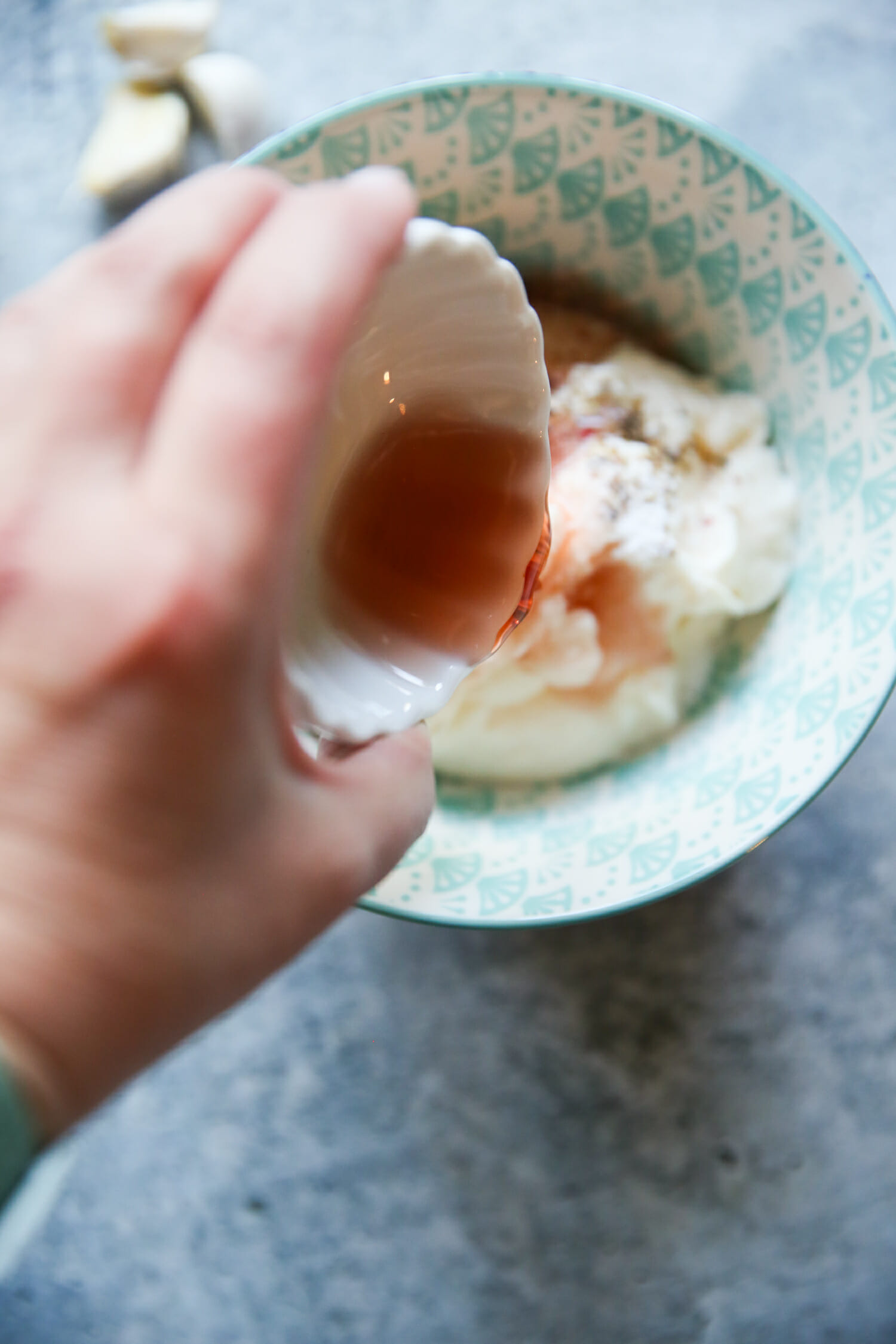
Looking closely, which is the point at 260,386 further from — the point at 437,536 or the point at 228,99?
the point at 228,99

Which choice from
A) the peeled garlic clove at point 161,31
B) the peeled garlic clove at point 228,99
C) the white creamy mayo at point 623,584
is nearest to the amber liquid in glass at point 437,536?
the white creamy mayo at point 623,584

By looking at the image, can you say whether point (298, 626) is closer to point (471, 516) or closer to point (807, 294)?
point (471, 516)

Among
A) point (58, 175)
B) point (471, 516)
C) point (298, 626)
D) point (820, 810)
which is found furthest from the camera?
point (58, 175)

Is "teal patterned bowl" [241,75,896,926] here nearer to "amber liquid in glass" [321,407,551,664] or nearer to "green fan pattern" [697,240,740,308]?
"green fan pattern" [697,240,740,308]

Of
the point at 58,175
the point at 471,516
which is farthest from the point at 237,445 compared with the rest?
the point at 58,175

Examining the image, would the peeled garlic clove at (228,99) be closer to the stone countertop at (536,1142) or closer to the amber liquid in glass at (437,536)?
the amber liquid in glass at (437,536)

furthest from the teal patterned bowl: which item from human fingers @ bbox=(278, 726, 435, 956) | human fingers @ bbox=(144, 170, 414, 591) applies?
human fingers @ bbox=(144, 170, 414, 591)

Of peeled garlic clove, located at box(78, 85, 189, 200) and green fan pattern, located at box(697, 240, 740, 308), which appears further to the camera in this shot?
peeled garlic clove, located at box(78, 85, 189, 200)
